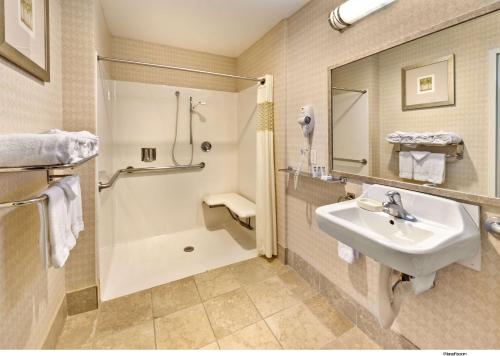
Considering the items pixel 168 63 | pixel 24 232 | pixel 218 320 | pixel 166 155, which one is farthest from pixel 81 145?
pixel 168 63

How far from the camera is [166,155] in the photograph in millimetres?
2775

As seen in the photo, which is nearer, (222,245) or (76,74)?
(76,74)

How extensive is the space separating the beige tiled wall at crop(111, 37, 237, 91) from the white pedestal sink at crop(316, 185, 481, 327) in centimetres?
243

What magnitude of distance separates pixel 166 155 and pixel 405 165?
2.43 metres

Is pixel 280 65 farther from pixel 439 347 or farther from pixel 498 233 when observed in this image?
pixel 439 347

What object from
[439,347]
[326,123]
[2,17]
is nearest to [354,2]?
[326,123]

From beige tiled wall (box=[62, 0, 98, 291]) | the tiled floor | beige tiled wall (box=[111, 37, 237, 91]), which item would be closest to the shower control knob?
beige tiled wall (box=[111, 37, 237, 91])

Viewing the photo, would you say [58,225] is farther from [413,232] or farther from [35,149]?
[413,232]

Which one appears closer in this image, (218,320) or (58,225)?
Answer: (58,225)

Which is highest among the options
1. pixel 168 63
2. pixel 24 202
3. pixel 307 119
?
pixel 168 63

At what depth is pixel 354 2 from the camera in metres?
1.37

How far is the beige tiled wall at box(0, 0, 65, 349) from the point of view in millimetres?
886

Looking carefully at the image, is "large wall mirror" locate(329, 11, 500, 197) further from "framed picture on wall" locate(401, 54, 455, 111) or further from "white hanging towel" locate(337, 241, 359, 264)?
"white hanging towel" locate(337, 241, 359, 264)

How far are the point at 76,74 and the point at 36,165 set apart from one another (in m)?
1.13
